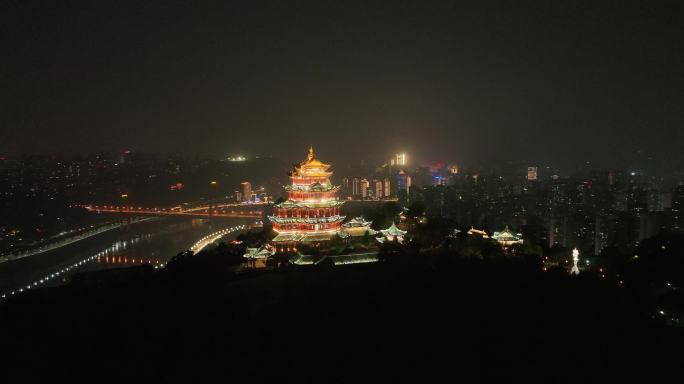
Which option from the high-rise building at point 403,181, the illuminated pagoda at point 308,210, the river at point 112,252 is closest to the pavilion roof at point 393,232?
the illuminated pagoda at point 308,210

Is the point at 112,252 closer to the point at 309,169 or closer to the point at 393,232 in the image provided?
the point at 309,169

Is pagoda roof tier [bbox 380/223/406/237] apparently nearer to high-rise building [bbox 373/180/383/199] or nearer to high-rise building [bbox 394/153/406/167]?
high-rise building [bbox 373/180/383/199]

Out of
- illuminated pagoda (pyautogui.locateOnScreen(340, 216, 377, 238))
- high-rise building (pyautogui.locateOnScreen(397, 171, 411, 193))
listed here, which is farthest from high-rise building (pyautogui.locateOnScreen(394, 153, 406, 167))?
illuminated pagoda (pyautogui.locateOnScreen(340, 216, 377, 238))

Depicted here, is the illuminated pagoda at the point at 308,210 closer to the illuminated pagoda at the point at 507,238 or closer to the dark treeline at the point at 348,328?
the dark treeline at the point at 348,328

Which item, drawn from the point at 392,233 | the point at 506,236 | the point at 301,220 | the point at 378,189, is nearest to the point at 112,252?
the point at 301,220

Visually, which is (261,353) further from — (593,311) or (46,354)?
(593,311)

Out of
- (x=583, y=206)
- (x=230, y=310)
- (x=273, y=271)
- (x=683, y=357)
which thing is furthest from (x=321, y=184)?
(x=583, y=206)
